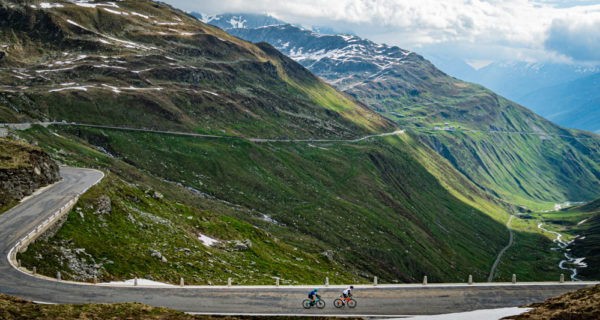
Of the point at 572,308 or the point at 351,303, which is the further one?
the point at 351,303

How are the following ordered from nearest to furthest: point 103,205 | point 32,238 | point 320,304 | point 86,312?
point 86,312 → point 320,304 → point 32,238 → point 103,205

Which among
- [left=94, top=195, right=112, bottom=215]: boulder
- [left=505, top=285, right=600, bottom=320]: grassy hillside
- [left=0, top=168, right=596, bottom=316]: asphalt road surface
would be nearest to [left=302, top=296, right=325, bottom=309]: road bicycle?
[left=0, top=168, right=596, bottom=316]: asphalt road surface

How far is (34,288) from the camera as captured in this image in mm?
38531

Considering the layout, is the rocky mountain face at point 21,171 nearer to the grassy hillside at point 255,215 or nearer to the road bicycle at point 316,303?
the grassy hillside at point 255,215

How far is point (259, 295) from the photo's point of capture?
43.6 metres

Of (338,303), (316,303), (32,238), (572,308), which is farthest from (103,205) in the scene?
(572,308)

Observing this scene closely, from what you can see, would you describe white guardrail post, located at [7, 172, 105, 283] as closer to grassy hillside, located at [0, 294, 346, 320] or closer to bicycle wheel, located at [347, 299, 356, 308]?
grassy hillside, located at [0, 294, 346, 320]

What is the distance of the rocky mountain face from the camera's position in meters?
56.5

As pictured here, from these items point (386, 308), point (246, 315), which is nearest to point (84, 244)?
point (246, 315)

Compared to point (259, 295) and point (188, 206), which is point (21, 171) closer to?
point (188, 206)

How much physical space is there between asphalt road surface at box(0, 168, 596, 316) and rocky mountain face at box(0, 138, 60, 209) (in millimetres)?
6310

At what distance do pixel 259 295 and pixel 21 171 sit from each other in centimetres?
4482

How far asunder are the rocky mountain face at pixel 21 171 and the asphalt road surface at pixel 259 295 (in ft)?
20.7

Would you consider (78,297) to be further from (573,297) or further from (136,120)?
(136,120)
